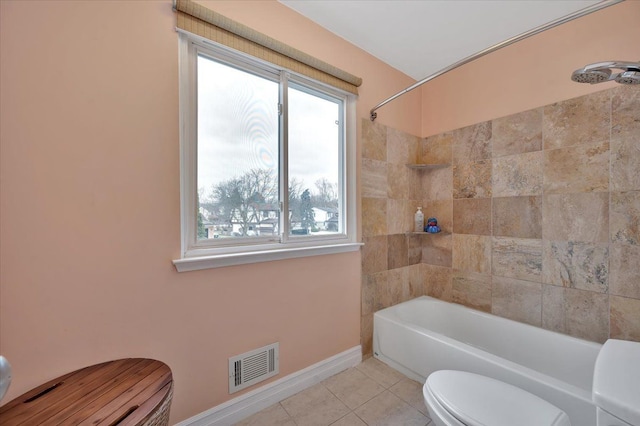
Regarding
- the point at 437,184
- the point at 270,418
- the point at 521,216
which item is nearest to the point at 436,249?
the point at 437,184

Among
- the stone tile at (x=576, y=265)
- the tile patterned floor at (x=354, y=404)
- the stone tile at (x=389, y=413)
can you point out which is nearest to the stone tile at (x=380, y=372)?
the tile patterned floor at (x=354, y=404)

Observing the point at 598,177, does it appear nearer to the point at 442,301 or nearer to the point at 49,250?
the point at 442,301

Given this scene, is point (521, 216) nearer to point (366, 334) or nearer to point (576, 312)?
point (576, 312)

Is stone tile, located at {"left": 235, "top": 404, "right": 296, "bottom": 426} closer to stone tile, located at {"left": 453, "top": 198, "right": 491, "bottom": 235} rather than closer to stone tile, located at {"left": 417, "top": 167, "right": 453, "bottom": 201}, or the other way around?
stone tile, located at {"left": 453, "top": 198, "right": 491, "bottom": 235}

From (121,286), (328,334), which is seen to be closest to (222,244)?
(121,286)

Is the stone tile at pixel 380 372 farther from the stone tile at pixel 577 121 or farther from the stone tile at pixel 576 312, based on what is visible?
the stone tile at pixel 577 121

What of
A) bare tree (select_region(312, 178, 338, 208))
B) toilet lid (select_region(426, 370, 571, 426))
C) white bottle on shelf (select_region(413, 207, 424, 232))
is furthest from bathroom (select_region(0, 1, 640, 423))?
toilet lid (select_region(426, 370, 571, 426))

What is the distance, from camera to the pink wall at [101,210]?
961 millimetres

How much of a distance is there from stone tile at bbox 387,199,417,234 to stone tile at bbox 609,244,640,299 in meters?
1.28

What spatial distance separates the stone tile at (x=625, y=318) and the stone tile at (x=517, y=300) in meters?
0.34

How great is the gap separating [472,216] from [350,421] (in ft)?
5.80

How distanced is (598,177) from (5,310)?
3.01 m

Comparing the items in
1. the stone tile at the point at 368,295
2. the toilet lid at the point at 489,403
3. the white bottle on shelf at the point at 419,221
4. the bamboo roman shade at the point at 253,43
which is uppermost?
the bamboo roman shade at the point at 253,43

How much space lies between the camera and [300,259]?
170 centimetres
